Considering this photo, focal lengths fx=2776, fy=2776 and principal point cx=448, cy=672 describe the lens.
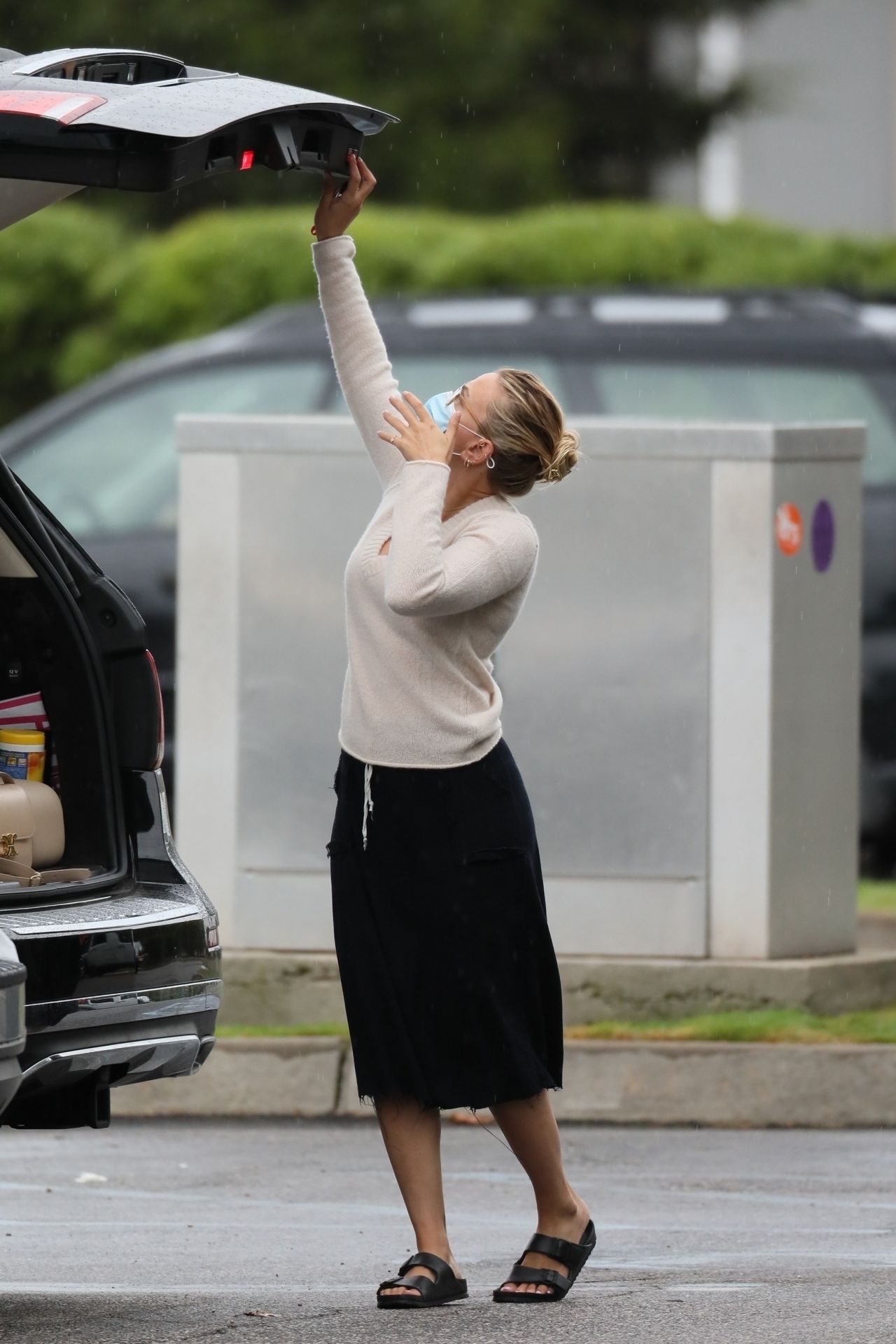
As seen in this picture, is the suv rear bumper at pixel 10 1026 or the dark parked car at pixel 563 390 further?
the dark parked car at pixel 563 390

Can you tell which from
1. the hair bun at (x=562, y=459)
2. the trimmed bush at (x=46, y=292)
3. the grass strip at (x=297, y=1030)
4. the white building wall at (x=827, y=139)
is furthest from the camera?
the white building wall at (x=827, y=139)

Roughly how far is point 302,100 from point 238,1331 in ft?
6.86

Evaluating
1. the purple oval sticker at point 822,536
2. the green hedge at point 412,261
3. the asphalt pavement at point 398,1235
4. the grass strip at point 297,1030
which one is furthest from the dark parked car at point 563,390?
the green hedge at point 412,261

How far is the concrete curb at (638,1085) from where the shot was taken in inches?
280

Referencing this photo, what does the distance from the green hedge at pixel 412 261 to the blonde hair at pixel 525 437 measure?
11.5m

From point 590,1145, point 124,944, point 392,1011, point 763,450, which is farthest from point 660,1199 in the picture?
point 763,450

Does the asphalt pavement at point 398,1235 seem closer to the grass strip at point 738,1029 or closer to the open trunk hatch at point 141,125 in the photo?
the grass strip at point 738,1029

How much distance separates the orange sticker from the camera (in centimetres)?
768

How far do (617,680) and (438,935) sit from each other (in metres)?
2.89

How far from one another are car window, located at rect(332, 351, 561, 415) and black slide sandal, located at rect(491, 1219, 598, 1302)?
5872 mm

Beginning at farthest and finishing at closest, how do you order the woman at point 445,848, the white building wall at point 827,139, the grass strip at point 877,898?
the white building wall at point 827,139 → the grass strip at point 877,898 → the woman at point 445,848

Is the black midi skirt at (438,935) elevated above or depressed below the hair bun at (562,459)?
below

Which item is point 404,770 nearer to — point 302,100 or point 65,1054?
point 65,1054

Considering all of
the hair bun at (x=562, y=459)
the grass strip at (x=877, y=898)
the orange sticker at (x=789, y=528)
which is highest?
the hair bun at (x=562, y=459)
